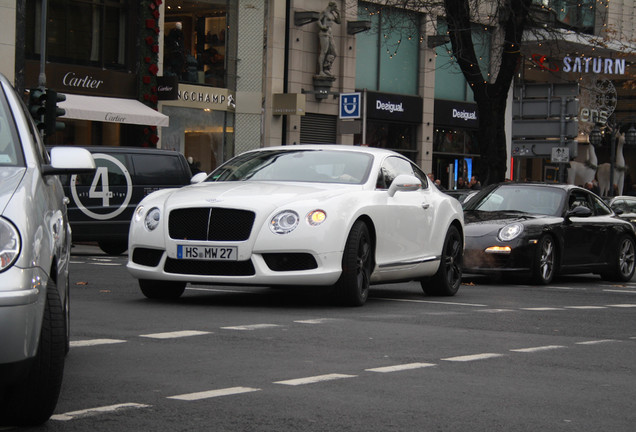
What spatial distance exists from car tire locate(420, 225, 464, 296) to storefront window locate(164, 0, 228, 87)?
2224cm

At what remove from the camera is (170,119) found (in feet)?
117

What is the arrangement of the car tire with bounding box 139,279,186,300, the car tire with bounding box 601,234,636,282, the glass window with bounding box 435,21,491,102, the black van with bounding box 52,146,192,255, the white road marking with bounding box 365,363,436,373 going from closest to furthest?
the white road marking with bounding box 365,363,436,373 → the car tire with bounding box 139,279,186,300 → the car tire with bounding box 601,234,636,282 → the black van with bounding box 52,146,192,255 → the glass window with bounding box 435,21,491,102

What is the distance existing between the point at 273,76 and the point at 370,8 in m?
5.18

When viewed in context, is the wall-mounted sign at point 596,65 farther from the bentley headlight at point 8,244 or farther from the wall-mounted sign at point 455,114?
the bentley headlight at point 8,244

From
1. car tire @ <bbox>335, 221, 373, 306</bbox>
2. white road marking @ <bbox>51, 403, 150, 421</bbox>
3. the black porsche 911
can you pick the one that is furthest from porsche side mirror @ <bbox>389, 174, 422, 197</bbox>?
white road marking @ <bbox>51, 403, 150, 421</bbox>

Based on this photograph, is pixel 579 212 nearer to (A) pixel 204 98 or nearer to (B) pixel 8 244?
(B) pixel 8 244

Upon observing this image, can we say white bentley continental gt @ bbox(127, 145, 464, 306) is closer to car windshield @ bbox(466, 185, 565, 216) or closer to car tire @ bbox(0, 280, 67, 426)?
car windshield @ bbox(466, 185, 565, 216)

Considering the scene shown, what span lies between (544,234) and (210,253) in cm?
700

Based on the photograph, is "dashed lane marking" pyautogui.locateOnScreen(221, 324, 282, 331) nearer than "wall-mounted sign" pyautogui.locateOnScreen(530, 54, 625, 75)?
Yes

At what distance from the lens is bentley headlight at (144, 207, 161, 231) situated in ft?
36.5

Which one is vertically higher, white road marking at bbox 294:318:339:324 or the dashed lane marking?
the dashed lane marking

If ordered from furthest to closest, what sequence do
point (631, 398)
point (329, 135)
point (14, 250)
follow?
point (329, 135)
point (631, 398)
point (14, 250)

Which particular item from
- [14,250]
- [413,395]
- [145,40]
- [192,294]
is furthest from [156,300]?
[145,40]

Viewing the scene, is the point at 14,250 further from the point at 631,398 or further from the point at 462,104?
the point at 462,104
